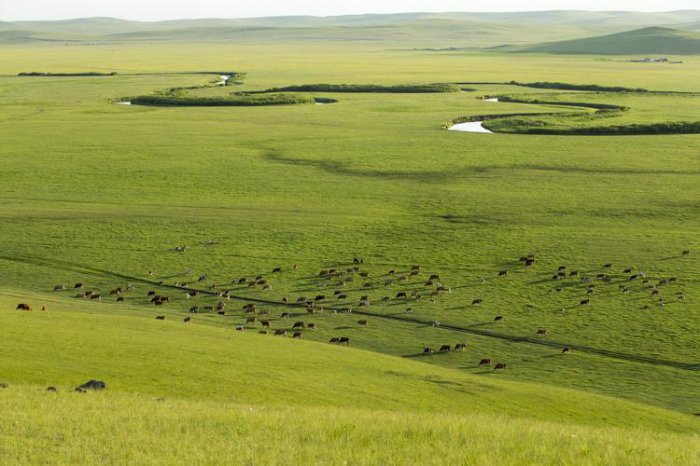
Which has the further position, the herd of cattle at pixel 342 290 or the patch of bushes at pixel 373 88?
the patch of bushes at pixel 373 88

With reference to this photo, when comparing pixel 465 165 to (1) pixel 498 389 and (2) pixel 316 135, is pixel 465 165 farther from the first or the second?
(1) pixel 498 389

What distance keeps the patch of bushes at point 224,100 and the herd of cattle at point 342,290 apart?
78.1m

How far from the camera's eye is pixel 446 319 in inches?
1479

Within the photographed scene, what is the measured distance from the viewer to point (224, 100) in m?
121

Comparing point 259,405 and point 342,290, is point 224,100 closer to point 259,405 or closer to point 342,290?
point 342,290

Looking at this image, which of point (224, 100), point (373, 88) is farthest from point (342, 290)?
point (373, 88)

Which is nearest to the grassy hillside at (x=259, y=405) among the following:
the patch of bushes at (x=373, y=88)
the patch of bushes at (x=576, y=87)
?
the patch of bushes at (x=373, y=88)

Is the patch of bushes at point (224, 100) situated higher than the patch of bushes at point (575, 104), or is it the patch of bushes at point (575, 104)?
the patch of bushes at point (224, 100)

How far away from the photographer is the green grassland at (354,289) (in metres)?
19.5

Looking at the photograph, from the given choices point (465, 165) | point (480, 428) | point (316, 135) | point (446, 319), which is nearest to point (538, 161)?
point (465, 165)

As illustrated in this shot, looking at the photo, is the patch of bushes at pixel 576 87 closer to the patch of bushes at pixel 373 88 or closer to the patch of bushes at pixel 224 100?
the patch of bushes at pixel 373 88

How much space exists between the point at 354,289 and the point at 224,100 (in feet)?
274

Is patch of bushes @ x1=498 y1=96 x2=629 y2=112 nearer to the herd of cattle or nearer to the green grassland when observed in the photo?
the green grassland

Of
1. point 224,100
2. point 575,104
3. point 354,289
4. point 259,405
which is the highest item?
point 224,100
